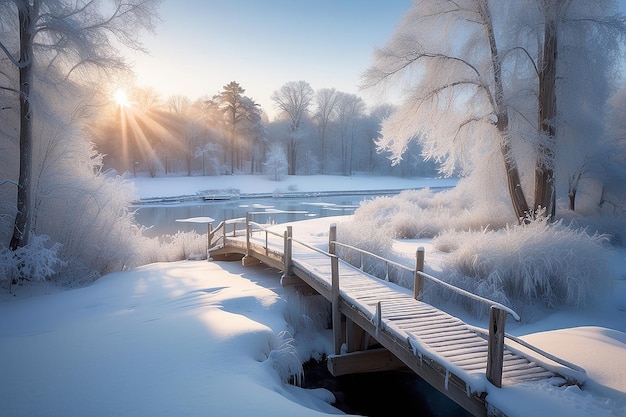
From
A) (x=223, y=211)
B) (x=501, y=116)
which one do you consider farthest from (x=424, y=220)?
(x=223, y=211)

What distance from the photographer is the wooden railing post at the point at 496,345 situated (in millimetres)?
3910

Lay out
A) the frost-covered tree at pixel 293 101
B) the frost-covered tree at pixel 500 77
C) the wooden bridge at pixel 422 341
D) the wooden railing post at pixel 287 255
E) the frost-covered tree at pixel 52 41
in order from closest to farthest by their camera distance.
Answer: the wooden bridge at pixel 422 341
the frost-covered tree at pixel 52 41
the wooden railing post at pixel 287 255
the frost-covered tree at pixel 500 77
the frost-covered tree at pixel 293 101

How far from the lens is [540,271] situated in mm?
8469

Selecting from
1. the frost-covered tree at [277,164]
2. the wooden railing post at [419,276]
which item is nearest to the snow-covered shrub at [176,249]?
the wooden railing post at [419,276]

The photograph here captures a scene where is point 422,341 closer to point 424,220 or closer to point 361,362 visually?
point 361,362

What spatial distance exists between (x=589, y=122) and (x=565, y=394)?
1248cm

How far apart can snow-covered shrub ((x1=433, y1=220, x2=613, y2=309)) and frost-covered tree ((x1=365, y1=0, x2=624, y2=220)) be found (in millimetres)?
3372

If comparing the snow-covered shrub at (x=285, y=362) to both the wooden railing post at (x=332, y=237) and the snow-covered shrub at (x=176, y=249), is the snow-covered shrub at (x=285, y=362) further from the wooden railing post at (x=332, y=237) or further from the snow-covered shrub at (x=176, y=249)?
the snow-covered shrub at (x=176, y=249)

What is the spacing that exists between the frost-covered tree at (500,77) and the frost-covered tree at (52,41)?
7747 millimetres

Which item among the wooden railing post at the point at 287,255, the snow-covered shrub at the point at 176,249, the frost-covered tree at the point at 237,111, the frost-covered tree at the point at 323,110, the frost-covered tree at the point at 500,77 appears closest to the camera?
the wooden railing post at the point at 287,255

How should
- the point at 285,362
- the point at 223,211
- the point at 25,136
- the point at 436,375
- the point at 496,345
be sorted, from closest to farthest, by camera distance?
the point at 496,345
the point at 436,375
the point at 285,362
the point at 25,136
the point at 223,211

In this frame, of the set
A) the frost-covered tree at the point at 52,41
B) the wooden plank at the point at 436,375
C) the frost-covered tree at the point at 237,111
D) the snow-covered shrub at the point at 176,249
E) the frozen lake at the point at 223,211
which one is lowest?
the frozen lake at the point at 223,211

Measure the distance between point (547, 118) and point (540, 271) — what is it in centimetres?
605

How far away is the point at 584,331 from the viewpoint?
5.92 m
